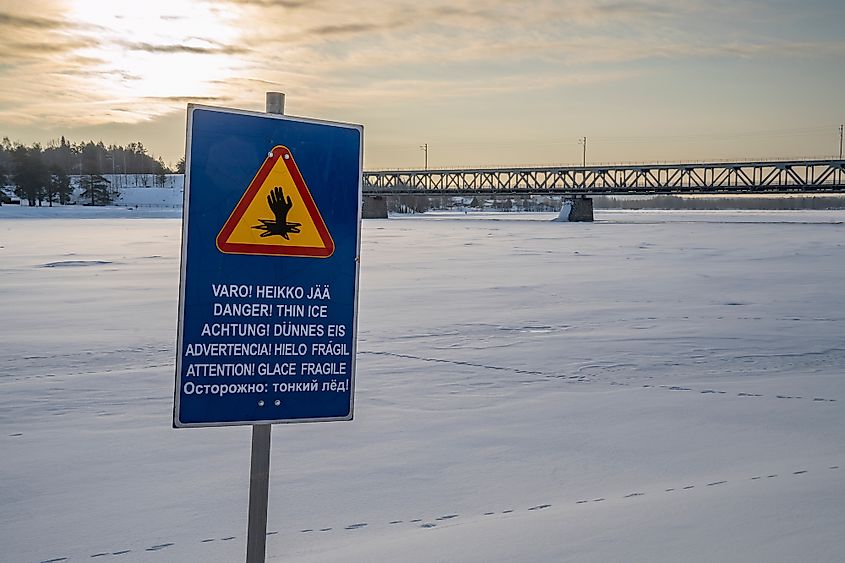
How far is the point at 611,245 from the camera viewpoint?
37.9 meters

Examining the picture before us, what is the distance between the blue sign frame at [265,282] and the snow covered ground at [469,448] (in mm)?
1346

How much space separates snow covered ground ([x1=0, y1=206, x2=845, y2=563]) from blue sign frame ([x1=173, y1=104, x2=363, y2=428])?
1.35 meters

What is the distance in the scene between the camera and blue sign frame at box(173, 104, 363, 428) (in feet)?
9.34

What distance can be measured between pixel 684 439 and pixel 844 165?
295 ft

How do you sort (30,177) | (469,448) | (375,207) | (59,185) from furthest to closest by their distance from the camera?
(59,185), (30,177), (375,207), (469,448)

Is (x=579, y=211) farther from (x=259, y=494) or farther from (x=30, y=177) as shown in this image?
(x=259, y=494)

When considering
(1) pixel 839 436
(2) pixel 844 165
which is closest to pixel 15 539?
(1) pixel 839 436

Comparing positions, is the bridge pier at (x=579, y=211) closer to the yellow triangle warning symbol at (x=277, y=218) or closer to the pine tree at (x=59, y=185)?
the pine tree at (x=59, y=185)

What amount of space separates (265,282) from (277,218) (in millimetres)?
235

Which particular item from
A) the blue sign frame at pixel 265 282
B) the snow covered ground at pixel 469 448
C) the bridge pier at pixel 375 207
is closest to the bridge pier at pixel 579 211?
the bridge pier at pixel 375 207

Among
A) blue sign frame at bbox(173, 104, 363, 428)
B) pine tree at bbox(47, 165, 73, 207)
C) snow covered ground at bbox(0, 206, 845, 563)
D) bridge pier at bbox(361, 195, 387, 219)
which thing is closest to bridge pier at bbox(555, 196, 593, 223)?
bridge pier at bbox(361, 195, 387, 219)

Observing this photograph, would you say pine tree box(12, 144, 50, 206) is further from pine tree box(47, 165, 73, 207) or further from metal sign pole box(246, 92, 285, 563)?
metal sign pole box(246, 92, 285, 563)

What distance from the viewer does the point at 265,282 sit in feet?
9.66

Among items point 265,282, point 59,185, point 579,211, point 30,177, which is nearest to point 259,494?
point 265,282
